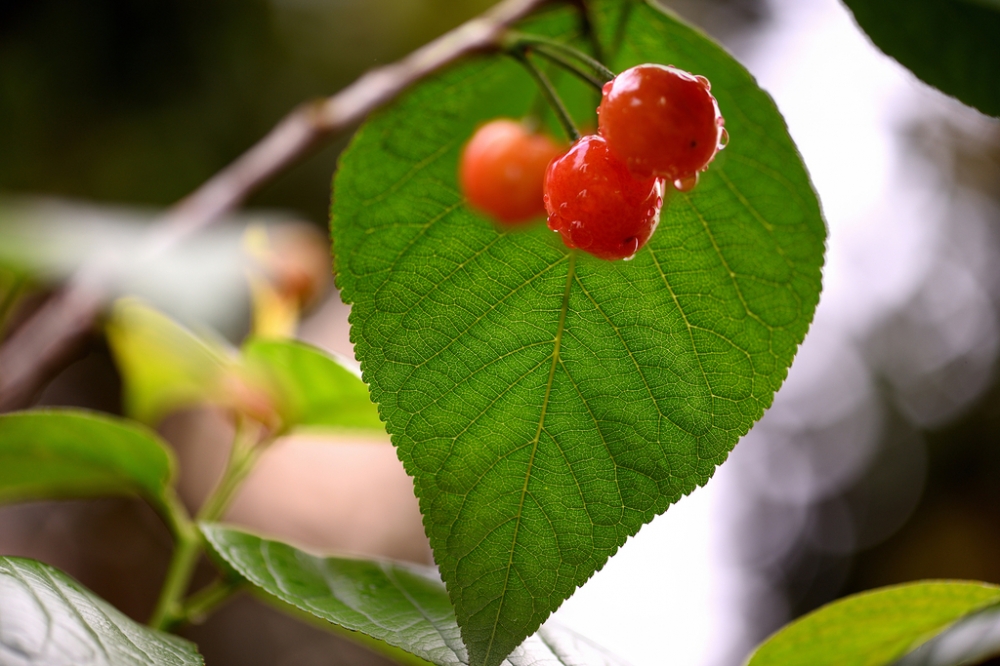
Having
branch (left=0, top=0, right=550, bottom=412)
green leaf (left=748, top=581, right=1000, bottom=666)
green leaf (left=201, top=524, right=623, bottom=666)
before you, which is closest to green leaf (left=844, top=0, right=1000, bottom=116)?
branch (left=0, top=0, right=550, bottom=412)

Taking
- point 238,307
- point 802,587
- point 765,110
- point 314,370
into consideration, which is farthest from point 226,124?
point 802,587

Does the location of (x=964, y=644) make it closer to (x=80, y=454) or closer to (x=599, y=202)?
(x=599, y=202)

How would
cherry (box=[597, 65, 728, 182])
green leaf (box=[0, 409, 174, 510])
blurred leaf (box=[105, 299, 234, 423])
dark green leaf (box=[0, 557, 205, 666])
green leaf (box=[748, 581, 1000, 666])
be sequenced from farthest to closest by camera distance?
1. blurred leaf (box=[105, 299, 234, 423])
2. green leaf (box=[0, 409, 174, 510])
3. green leaf (box=[748, 581, 1000, 666])
4. cherry (box=[597, 65, 728, 182])
5. dark green leaf (box=[0, 557, 205, 666])

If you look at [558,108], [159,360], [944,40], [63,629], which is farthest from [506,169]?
[159,360]

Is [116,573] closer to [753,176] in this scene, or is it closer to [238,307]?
[238,307]

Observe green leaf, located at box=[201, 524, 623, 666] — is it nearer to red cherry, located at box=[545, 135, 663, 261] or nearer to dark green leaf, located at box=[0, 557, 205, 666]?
dark green leaf, located at box=[0, 557, 205, 666]
